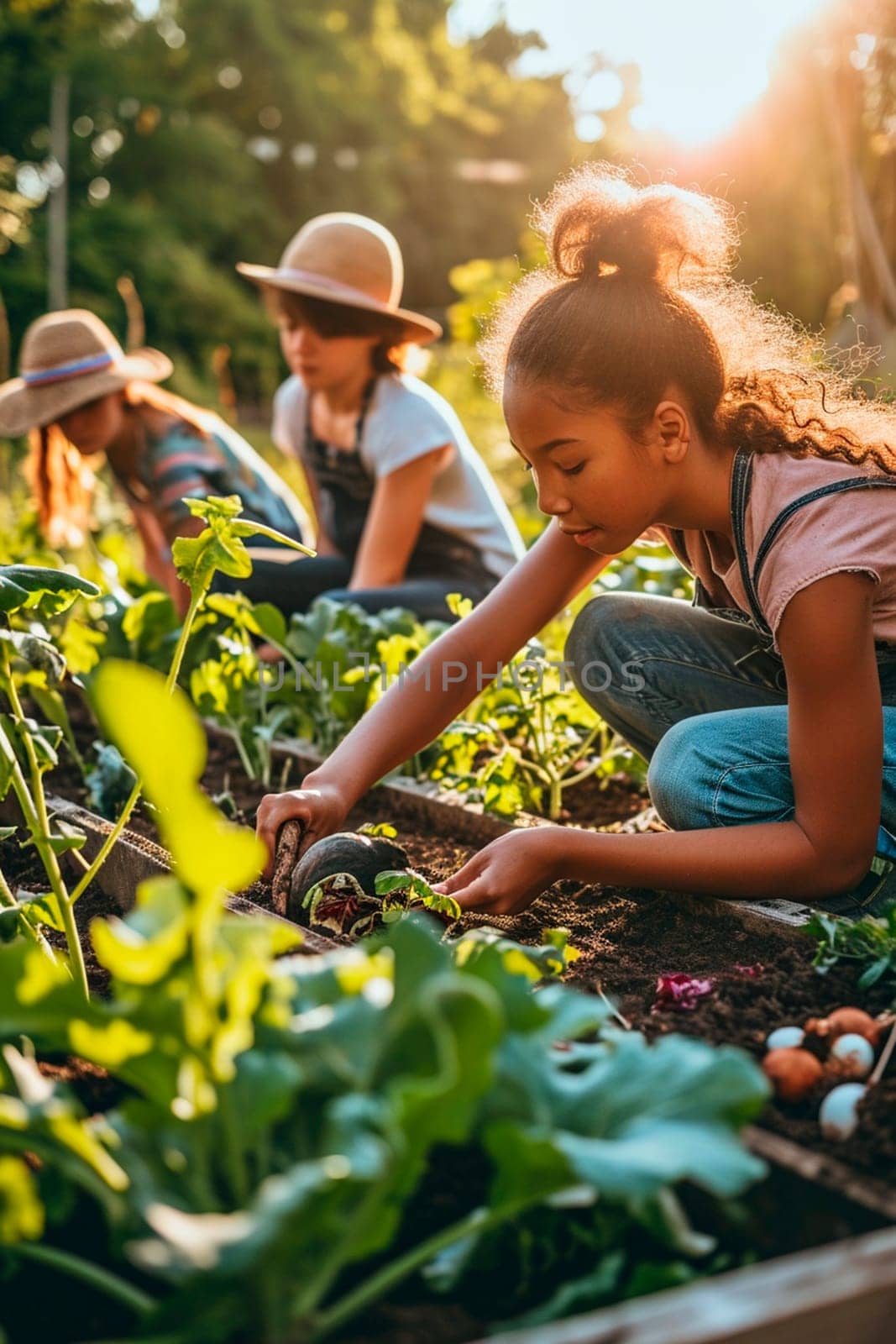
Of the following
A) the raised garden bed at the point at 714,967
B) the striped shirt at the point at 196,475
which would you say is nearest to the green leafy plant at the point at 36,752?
the raised garden bed at the point at 714,967

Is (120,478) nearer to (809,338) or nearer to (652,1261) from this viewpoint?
(809,338)

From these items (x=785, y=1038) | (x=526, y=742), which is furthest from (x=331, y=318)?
(x=785, y=1038)

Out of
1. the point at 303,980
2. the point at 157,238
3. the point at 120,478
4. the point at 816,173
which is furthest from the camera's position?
the point at 157,238

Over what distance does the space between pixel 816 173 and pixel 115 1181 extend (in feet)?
22.8

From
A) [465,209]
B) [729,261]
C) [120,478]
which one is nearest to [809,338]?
[729,261]

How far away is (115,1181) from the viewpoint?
1.02 m

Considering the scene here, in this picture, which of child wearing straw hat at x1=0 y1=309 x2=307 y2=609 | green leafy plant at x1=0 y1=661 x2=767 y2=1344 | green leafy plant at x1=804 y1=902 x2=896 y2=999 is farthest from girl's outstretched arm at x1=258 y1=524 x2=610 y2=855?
child wearing straw hat at x1=0 y1=309 x2=307 y2=609

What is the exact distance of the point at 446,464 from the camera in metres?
3.97

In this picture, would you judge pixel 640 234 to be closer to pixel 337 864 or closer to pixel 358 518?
pixel 337 864

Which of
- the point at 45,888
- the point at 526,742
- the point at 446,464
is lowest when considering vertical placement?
the point at 45,888

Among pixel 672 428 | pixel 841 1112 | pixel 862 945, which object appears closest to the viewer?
pixel 841 1112

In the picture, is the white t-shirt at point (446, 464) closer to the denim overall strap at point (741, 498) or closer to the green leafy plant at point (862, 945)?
the denim overall strap at point (741, 498)

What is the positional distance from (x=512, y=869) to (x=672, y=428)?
2.45 ft

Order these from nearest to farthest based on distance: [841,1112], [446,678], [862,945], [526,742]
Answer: [841,1112] → [862,945] → [446,678] → [526,742]
